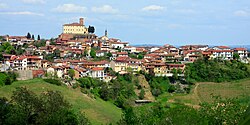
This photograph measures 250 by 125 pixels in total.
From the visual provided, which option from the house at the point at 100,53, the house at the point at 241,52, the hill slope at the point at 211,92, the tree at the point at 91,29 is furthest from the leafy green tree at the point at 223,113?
the tree at the point at 91,29

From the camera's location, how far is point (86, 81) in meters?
37.4

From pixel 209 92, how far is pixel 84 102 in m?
16.2

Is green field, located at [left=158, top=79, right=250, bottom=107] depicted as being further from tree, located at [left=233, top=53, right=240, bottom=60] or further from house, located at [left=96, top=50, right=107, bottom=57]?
house, located at [left=96, top=50, right=107, bottom=57]

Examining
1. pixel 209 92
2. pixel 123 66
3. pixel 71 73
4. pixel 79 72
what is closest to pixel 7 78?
pixel 71 73

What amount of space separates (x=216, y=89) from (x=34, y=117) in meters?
26.6

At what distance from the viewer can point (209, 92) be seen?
4028 cm

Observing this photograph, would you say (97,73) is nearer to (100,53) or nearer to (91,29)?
(100,53)

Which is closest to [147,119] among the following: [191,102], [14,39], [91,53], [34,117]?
[34,117]

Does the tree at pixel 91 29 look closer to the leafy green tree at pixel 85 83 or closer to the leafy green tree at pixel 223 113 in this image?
the leafy green tree at pixel 85 83

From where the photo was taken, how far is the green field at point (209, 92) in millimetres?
37334

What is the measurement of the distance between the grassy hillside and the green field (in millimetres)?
8193

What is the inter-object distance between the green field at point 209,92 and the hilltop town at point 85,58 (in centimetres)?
448

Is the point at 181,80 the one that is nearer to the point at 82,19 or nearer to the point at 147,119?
the point at 147,119

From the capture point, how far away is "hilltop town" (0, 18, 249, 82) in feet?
133
